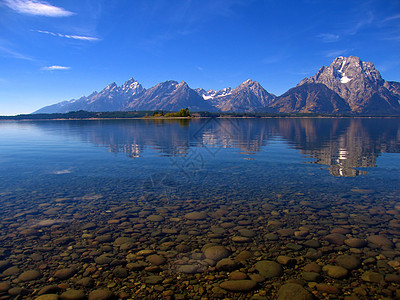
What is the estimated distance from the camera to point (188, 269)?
37.6ft

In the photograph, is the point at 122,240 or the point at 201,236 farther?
the point at 201,236

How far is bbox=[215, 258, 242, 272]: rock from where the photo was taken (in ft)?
37.6

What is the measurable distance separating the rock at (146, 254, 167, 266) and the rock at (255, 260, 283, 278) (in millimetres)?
4565

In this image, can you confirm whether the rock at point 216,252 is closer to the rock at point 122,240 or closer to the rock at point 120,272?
the rock at point 120,272

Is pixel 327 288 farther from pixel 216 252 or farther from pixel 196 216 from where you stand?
pixel 196 216

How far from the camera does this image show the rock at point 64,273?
35.6ft

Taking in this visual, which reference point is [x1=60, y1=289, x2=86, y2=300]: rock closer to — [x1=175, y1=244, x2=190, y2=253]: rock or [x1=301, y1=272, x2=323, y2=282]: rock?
[x1=175, y1=244, x2=190, y2=253]: rock

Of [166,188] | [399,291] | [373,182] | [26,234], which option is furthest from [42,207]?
[373,182]

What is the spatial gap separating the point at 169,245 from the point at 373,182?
2341 cm

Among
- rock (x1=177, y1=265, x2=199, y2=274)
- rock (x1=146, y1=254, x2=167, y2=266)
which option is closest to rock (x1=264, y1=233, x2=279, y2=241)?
rock (x1=177, y1=265, x2=199, y2=274)

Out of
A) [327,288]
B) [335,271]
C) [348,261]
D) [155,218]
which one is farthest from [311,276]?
[155,218]

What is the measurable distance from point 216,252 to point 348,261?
642 centimetres

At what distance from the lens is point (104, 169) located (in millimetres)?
32781

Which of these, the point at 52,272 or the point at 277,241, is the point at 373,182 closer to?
the point at 277,241
